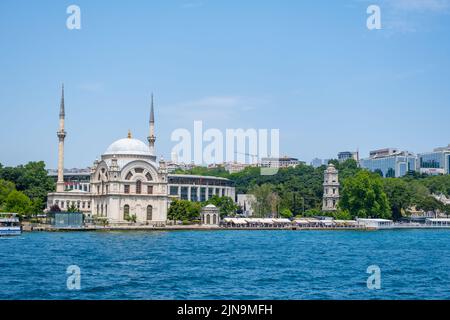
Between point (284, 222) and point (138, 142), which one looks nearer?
point (138, 142)

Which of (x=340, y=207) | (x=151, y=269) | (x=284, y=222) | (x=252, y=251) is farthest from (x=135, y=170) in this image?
(x=151, y=269)

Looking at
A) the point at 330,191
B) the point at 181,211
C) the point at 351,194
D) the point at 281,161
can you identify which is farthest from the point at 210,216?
the point at 281,161

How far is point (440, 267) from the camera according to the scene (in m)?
29.1

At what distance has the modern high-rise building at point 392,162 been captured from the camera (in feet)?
530

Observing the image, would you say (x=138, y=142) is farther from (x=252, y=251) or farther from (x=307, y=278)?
(x=307, y=278)

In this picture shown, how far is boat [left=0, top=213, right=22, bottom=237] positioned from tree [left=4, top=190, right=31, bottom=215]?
3.49 m

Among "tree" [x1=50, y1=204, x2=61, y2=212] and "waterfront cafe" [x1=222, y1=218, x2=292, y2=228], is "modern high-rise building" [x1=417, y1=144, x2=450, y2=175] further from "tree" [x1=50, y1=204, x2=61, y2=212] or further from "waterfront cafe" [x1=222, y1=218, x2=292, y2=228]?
"tree" [x1=50, y1=204, x2=61, y2=212]

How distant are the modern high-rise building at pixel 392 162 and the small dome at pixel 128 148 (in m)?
92.4

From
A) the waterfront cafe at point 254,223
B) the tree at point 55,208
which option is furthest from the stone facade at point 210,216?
the tree at point 55,208

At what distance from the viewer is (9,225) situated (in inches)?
2175

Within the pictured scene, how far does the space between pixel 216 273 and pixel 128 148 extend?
158 ft

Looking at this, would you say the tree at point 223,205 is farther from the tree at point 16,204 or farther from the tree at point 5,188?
the tree at point 16,204

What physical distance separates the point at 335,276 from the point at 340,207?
60.9 metres
